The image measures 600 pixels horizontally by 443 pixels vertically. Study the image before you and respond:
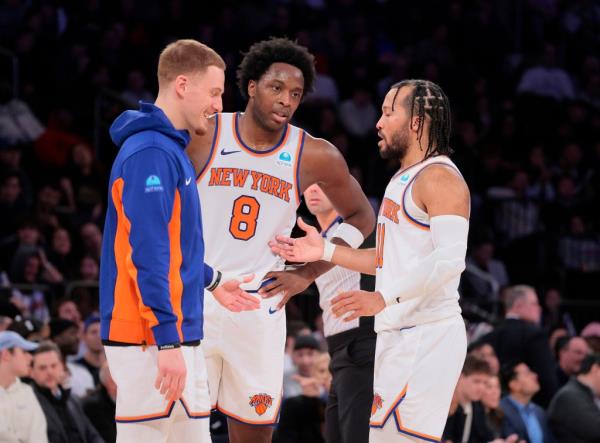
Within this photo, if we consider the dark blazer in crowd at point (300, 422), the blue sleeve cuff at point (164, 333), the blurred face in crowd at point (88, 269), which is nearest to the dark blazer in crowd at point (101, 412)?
the dark blazer in crowd at point (300, 422)

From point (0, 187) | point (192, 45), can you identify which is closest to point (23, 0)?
point (0, 187)

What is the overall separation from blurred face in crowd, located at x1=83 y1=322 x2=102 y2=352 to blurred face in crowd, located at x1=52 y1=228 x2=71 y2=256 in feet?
5.35

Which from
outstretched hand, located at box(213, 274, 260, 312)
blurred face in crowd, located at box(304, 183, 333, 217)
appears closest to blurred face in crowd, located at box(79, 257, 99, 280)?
blurred face in crowd, located at box(304, 183, 333, 217)

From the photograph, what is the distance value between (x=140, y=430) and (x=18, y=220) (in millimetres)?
6453

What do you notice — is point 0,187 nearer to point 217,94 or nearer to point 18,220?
point 18,220

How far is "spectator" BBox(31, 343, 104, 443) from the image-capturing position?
744cm

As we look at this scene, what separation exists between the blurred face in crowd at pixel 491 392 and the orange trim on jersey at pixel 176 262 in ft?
16.1

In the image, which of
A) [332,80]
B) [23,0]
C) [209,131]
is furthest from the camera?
[332,80]

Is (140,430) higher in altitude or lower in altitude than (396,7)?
lower

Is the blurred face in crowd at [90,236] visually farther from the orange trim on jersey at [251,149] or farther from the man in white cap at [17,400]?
the orange trim on jersey at [251,149]

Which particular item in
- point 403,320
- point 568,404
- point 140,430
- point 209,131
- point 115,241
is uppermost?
point 209,131

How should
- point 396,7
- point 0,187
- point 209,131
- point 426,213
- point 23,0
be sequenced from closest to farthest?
point 426,213 < point 209,131 < point 0,187 < point 23,0 < point 396,7

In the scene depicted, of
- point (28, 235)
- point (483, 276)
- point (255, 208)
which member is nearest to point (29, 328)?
point (28, 235)

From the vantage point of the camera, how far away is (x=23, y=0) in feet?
41.7
